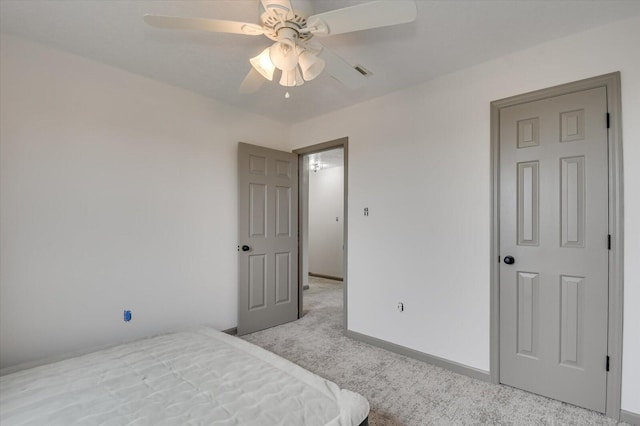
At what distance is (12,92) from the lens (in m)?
2.11

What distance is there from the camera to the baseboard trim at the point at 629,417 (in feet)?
6.09

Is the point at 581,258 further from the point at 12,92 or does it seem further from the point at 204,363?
the point at 12,92

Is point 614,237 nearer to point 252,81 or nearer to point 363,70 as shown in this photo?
point 363,70

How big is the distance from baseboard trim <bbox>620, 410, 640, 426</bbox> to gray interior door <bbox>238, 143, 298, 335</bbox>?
3007 millimetres

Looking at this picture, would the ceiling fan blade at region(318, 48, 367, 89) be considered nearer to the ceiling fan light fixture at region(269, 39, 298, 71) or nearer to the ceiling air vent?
the ceiling fan light fixture at region(269, 39, 298, 71)

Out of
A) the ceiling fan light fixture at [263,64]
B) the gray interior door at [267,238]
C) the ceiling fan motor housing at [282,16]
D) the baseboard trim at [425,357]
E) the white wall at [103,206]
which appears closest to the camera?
the ceiling fan motor housing at [282,16]

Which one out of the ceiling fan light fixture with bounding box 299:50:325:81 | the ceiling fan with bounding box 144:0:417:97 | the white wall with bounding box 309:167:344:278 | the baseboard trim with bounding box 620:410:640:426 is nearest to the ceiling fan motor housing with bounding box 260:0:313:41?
the ceiling fan with bounding box 144:0:417:97

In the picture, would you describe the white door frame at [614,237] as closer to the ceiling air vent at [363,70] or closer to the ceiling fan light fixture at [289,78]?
the ceiling air vent at [363,70]

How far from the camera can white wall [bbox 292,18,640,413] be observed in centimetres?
192

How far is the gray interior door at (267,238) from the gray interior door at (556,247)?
2.36 meters

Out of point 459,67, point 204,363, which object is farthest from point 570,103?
point 204,363

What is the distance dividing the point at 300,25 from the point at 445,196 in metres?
1.85

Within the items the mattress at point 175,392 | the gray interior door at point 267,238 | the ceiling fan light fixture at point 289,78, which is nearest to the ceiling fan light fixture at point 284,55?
the ceiling fan light fixture at point 289,78

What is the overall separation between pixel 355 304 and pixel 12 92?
3.40 m
